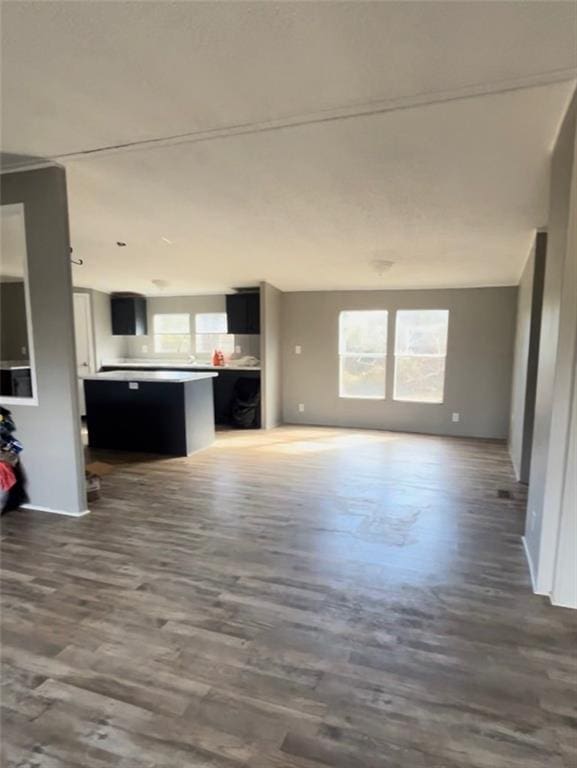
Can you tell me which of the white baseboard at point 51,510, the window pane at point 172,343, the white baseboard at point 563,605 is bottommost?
the white baseboard at point 51,510

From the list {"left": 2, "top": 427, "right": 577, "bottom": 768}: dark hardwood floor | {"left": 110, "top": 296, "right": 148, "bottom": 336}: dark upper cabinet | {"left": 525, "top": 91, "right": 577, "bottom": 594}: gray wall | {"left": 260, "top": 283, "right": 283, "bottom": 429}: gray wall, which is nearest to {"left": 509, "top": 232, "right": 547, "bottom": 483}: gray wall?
{"left": 2, "top": 427, "right": 577, "bottom": 768}: dark hardwood floor

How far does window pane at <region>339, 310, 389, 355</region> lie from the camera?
628 cm

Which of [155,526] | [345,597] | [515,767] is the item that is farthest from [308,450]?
[515,767]

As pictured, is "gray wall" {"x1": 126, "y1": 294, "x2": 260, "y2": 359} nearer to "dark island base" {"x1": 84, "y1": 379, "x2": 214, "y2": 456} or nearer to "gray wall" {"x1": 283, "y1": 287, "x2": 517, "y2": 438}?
"gray wall" {"x1": 283, "y1": 287, "x2": 517, "y2": 438}

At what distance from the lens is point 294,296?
660 centimetres

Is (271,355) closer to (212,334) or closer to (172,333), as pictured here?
(212,334)

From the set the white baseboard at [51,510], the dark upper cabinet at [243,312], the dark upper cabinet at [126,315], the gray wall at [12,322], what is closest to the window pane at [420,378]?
the dark upper cabinet at [243,312]

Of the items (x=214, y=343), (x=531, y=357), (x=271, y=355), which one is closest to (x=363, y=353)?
(x=271, y=355)

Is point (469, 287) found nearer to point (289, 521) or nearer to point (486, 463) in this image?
point (486, 463)

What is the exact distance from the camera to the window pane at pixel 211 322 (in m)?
7.03

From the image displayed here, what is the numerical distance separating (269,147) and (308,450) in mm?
3451

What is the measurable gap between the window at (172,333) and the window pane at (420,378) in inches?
143

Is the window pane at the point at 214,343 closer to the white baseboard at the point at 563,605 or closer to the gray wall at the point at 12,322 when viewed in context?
the gray wall at the point at 12,322

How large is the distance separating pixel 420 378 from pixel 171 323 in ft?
14.2
